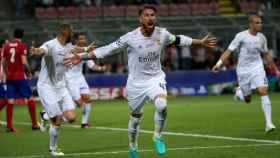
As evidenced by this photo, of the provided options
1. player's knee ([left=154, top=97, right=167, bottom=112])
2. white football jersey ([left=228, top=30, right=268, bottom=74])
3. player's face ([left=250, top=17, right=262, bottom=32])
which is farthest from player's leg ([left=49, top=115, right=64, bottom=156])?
player's face ([left=250, top=17, right=262, bottom=32])

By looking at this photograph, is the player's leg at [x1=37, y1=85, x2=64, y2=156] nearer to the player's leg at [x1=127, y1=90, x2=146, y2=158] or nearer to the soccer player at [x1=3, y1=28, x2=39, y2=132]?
the player's leg at [x1=127, y1=90, x2=146, y2=158]

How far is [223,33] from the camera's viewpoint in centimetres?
4106

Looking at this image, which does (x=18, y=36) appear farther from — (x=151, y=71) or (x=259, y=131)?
(x=151, y=71)

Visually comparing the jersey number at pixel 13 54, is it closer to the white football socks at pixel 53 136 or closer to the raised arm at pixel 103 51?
the white football socks at pixel 53 136

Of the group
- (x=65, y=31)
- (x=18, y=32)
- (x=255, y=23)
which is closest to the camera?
(x=65, y=31)

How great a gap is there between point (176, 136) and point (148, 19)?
5148 millimetres

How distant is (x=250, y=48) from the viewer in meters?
19.3

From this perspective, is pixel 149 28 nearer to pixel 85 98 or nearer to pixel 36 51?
pixel 36 51

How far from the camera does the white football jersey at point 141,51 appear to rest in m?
13.5

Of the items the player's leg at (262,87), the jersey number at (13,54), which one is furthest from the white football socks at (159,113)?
the jersey number at (13,54)

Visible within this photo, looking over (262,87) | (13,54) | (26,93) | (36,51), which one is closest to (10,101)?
(26,93)

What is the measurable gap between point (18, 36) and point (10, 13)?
66.6 ft

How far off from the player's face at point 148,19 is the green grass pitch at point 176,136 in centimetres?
225

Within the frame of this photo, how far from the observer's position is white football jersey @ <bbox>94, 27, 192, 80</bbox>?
533 inches
